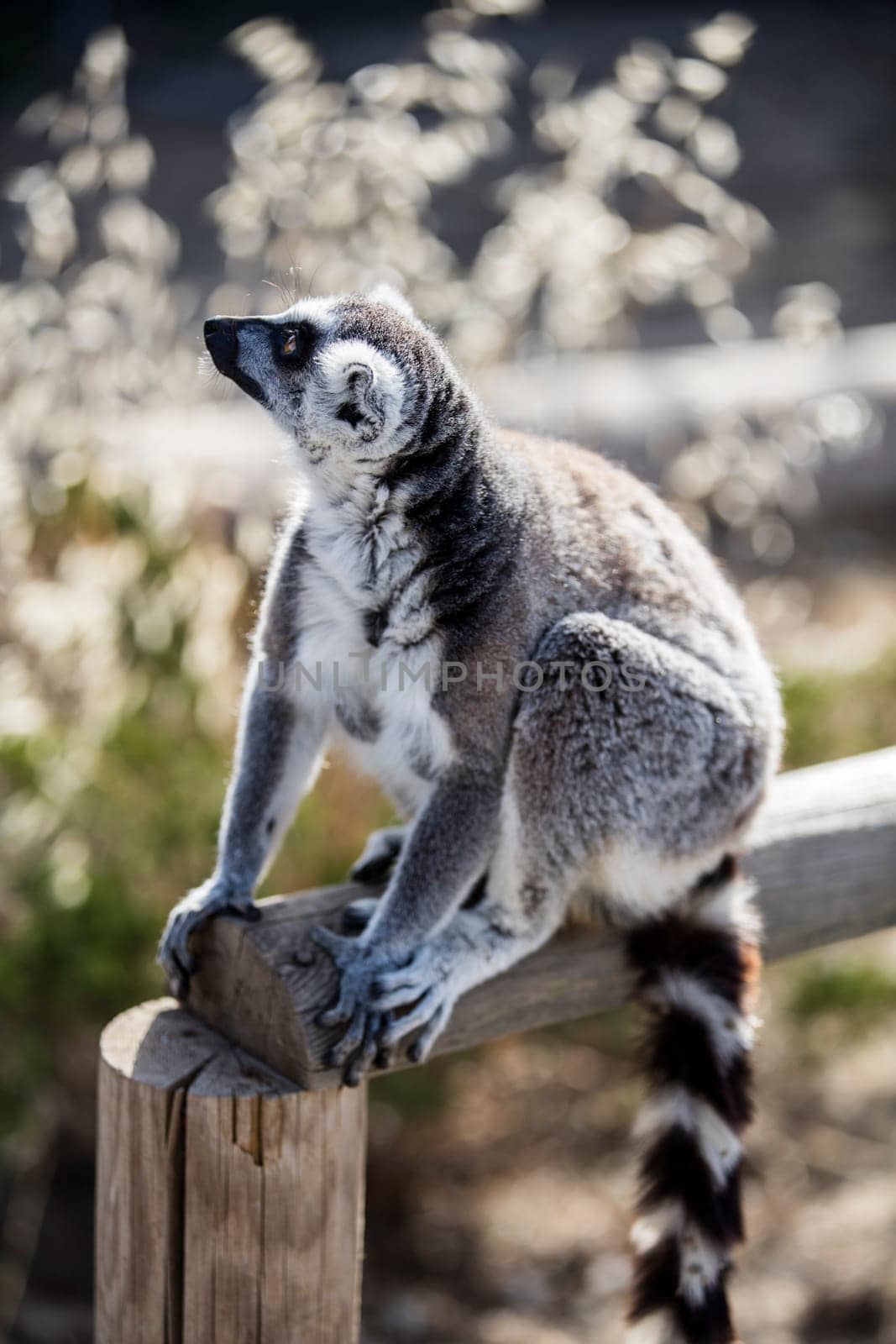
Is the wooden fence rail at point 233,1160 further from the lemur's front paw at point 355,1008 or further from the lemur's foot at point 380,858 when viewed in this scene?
the lemur's foot at point 380,858

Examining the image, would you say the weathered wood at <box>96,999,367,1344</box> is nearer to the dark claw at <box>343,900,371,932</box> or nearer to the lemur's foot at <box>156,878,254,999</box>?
the lemur's foot at <box>156,878,254,999</box>

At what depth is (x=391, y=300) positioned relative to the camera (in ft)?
A: 8.39

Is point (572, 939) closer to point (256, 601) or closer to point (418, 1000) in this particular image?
point (418, 1000)

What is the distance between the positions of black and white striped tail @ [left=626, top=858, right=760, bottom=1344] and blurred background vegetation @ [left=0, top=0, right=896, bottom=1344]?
52.6 inches

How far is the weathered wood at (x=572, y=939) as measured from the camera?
7.04 feet

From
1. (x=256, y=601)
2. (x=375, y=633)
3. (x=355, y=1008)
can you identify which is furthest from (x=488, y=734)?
(x=256, y=601)

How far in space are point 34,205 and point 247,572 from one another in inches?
46.2

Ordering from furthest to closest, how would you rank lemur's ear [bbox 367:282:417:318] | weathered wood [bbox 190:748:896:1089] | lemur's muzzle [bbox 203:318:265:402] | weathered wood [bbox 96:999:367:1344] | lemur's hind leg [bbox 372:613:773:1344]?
lemur's ear [bbox 367:282:417:318]
lemur's muzzle [bbox 203:318:265:402]
lemur's hind leg [bbox 372:613:773:1344]
weathered wood [bbox 190:748:896:1089]
weathered wood [bbox 96:999:367:1344]

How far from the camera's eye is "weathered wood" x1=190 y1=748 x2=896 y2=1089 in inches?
84.4

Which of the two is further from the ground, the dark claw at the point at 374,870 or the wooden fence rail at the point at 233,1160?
the dark claw at the point at 374,870

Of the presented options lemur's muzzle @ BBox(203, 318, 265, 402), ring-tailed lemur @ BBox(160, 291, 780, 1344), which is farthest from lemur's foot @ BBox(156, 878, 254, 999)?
lemur's muzzle @ BBox(203, 318, 265, 402)

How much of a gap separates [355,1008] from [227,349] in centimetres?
112

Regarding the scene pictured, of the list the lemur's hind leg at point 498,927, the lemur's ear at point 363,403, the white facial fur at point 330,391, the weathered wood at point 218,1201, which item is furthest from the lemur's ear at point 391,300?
the weathered wood at point 218,1201

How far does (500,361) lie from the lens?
14.4 ft
